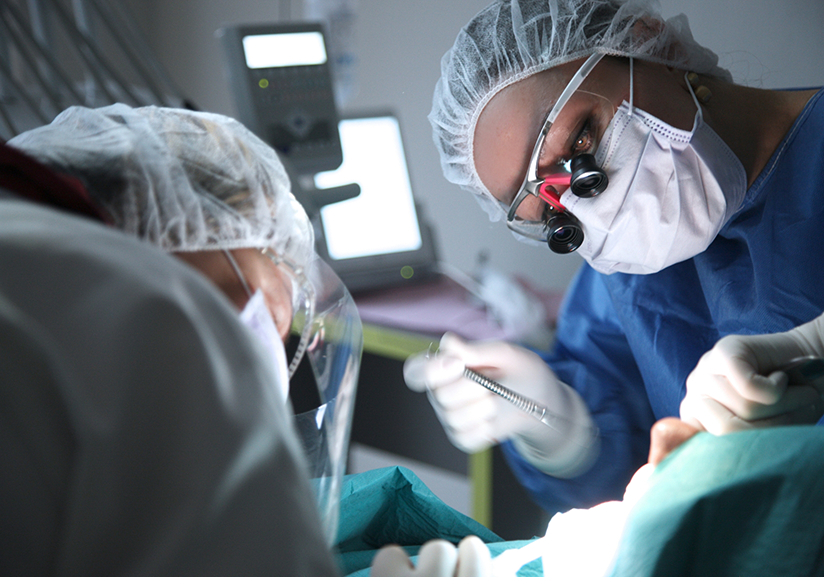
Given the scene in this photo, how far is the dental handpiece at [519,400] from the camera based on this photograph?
100cm

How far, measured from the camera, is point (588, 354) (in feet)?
4.48

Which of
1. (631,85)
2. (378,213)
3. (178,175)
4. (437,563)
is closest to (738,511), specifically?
(437,563)

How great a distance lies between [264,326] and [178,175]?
0.57ft

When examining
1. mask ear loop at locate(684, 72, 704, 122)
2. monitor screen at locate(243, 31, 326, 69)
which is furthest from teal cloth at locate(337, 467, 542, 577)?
monitor screen at locate(243, 31, 326, 69)

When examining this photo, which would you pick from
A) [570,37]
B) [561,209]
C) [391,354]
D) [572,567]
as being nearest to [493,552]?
[572,567]

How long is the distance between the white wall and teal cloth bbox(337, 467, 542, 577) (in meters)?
0.79

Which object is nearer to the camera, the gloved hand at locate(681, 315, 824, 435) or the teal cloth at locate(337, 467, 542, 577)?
the gloved hand at locate(681, 315, 824, 435)

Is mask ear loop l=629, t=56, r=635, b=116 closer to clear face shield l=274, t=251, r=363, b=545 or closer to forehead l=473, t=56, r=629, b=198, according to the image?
forehead l=473, t=56, r=629, b=198

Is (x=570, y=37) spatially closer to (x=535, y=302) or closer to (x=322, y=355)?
(x=322, y=355)

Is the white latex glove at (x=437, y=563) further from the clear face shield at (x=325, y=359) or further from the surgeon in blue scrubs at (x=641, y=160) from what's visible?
the surgeon in blue scrubs at (x=641, y=160)

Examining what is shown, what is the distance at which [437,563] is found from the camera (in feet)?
2.14

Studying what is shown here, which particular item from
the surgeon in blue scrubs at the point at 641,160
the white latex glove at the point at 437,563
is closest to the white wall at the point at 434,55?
the surgeon in blue scrubs at the point at 641,160

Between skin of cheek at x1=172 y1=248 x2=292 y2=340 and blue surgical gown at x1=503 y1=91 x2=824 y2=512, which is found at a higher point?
skin of cheek at x1=172 y1=248 x2=292 y2=340

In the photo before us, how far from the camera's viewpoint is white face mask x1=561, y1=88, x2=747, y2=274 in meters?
1.00
